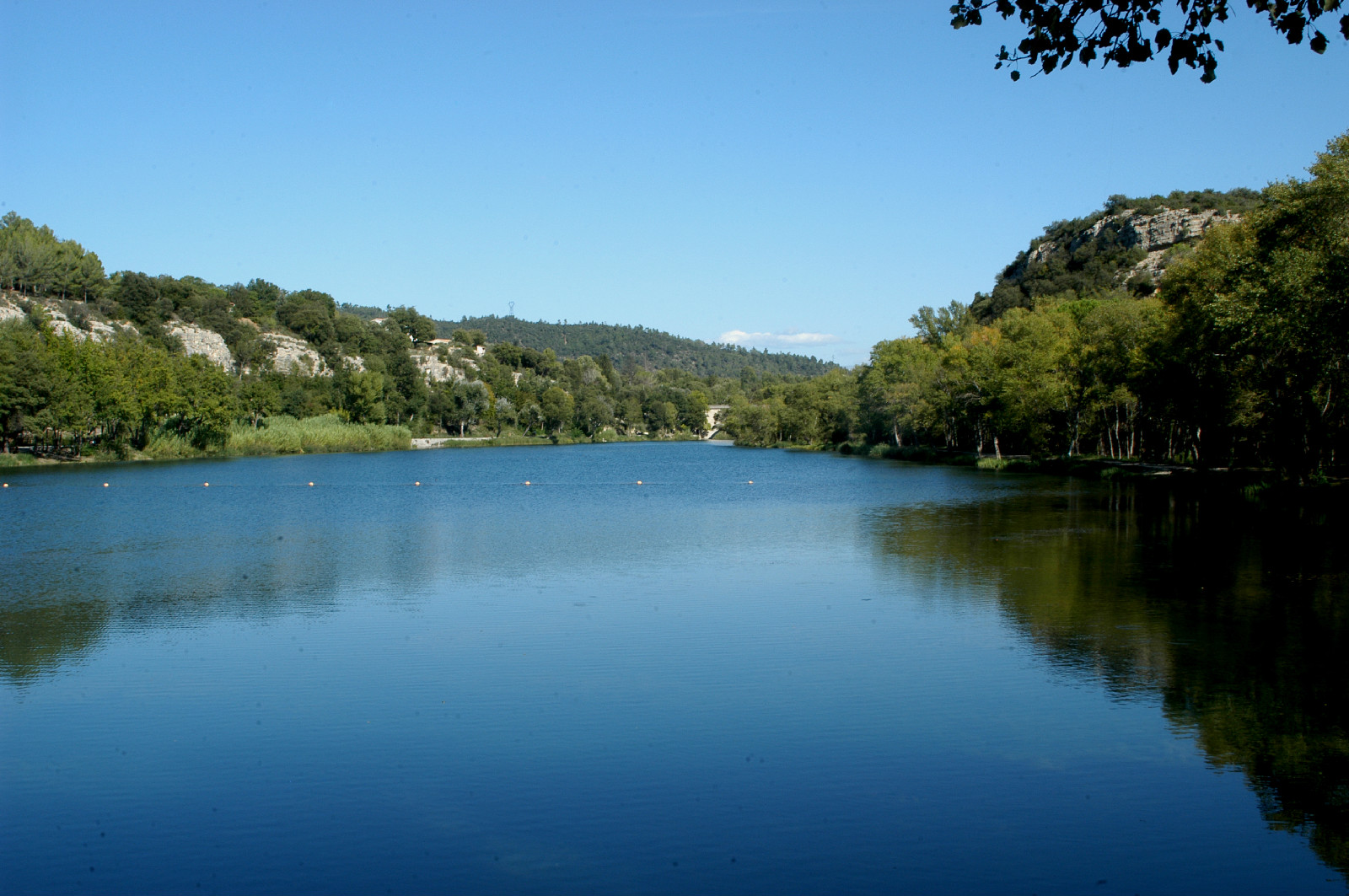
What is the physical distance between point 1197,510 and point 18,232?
11525 cm

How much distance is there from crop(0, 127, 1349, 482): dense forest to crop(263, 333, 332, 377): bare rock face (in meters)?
1.20

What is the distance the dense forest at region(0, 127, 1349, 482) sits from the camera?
30719 mm

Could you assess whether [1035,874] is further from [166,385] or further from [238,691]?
[166,385]

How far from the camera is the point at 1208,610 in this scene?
14.9 m

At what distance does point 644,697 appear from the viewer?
10.5 m

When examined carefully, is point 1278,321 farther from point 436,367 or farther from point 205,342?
point 436,367

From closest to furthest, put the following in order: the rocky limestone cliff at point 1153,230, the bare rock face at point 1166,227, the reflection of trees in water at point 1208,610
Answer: the reflection of trees in water at point 1208,610, the rocky limestone cliff at point 1153,230, the bare rock face at point 1166,227

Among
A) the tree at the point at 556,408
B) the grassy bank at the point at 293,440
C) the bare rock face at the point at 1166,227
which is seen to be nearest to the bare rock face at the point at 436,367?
the tree at the point at 556,408

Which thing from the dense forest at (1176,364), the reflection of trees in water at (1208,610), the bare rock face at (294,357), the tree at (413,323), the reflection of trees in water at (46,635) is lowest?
the reflection of trees in water at (46,635)

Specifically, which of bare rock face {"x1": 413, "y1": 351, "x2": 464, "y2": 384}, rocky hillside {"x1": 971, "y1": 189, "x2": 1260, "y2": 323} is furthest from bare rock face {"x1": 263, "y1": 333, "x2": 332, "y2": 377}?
rocky hillside {"x1": 971, "y1": 189, "x2": 1260, "y2": 323}

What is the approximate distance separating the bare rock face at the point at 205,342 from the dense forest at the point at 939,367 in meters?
1.45

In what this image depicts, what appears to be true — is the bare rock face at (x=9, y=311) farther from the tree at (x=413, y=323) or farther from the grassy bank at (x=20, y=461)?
the tree at (x=413, y=323)

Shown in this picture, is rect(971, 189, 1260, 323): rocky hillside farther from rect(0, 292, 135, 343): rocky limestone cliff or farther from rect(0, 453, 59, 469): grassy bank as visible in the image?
rect(0, 292, 135, 343): rocky limestone cliff

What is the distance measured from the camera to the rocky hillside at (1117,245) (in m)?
97.8
